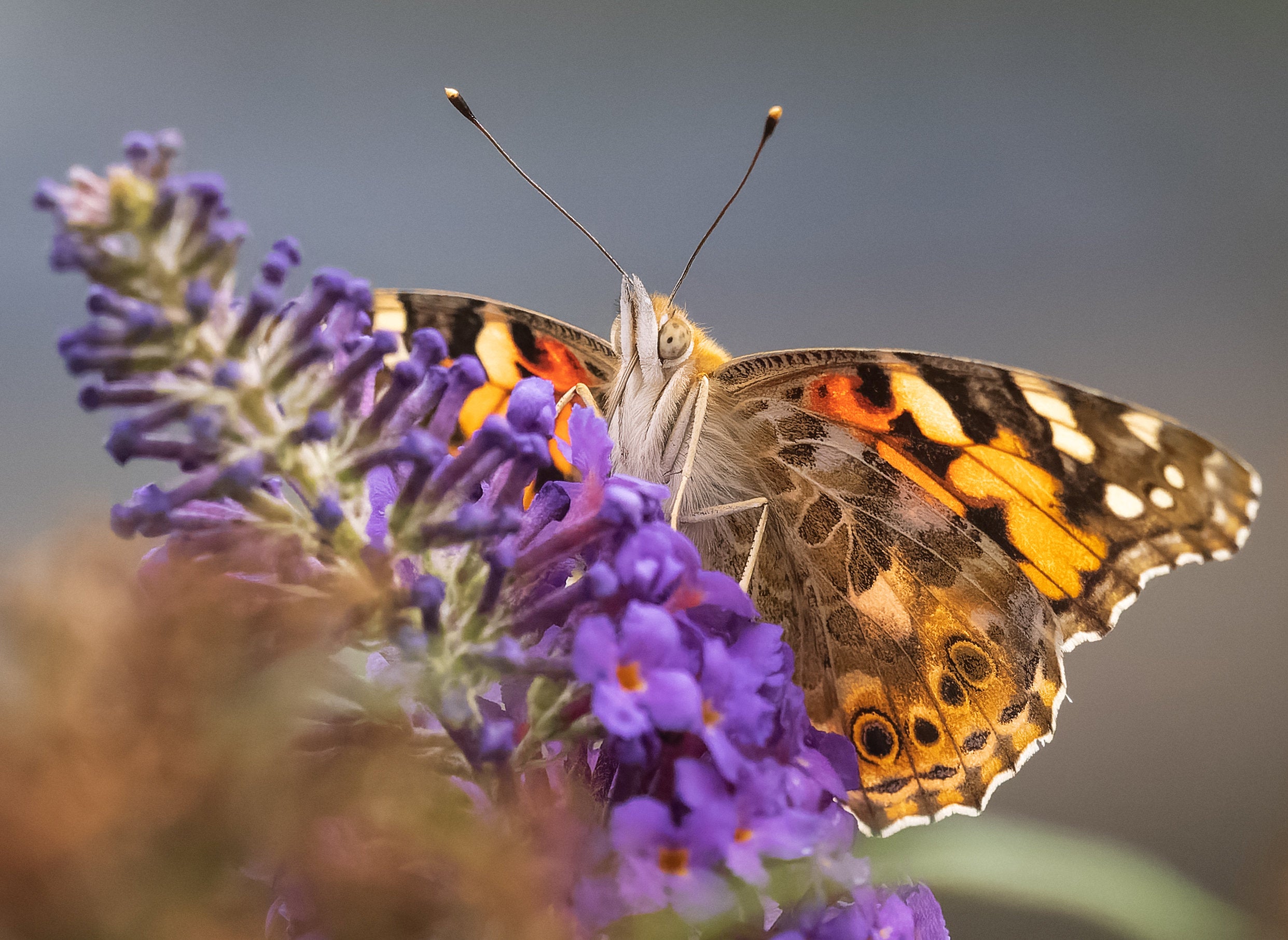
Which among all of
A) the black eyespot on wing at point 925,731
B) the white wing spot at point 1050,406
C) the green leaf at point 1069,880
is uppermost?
the white wing spot at point 1050,406

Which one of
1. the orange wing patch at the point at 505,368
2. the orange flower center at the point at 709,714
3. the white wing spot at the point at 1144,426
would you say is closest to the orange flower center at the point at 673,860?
the orange flower center at the point at 709,714

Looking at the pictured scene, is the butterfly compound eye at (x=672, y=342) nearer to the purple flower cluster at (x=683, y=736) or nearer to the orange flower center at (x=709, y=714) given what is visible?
the purple flower cluster at (x=683, y=736)

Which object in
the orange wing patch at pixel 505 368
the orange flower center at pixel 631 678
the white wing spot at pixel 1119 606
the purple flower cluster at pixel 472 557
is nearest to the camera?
the purple flower cluster at pixel 472 557

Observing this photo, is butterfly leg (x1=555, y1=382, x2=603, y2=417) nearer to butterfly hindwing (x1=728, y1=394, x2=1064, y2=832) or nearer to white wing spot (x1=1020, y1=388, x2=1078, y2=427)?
butterfly hindwing (x1=728, y1=394, x2=1064, y2=832)

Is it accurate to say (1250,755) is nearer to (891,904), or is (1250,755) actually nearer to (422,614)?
(891,904)

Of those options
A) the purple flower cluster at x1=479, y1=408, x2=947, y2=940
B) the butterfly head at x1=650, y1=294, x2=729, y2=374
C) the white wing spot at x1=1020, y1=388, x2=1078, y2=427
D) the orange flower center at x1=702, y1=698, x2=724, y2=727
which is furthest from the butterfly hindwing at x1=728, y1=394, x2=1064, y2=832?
the orange flower center at x1=702, y1=698, x2=724, y2=727

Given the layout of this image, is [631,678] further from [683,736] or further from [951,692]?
[951,692]

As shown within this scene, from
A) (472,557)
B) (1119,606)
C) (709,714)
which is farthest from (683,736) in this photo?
(1119,606)
